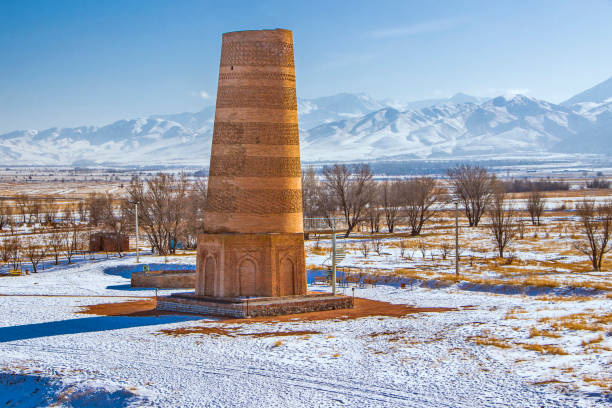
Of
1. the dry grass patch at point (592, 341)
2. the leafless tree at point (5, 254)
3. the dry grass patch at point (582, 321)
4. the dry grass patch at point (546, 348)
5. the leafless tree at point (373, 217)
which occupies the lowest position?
the dry grass patch at point (546, 348)

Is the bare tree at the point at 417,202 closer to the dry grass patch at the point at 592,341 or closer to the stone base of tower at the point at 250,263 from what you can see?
the stone base of tower at the point at 250,263

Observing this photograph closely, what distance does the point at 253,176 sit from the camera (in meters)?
24.0

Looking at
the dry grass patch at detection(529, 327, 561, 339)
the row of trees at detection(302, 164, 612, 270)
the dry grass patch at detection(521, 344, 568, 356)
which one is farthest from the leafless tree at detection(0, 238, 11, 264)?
the dry grass patch at detection(521, 344, 568, 356)

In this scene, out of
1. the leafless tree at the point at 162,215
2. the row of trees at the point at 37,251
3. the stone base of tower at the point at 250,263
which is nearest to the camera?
the stone base of tower at the point at 250,263

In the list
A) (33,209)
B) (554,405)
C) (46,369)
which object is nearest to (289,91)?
(46,369)

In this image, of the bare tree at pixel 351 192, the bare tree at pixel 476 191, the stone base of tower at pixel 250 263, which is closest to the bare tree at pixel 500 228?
the bare tree at pixel 351 192

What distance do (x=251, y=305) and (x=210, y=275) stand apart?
2.16m

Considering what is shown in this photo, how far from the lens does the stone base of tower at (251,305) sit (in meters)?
23.2

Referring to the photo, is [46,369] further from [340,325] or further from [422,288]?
[422,288]

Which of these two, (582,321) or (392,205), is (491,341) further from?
(392,205)

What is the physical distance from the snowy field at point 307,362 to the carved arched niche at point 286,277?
2441 mm

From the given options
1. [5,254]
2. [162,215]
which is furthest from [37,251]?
[162,215]

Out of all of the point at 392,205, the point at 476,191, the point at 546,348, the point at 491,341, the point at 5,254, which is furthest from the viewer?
the point at 476,191

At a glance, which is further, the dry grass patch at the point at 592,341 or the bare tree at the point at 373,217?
the bare tree at the point at 373,217
